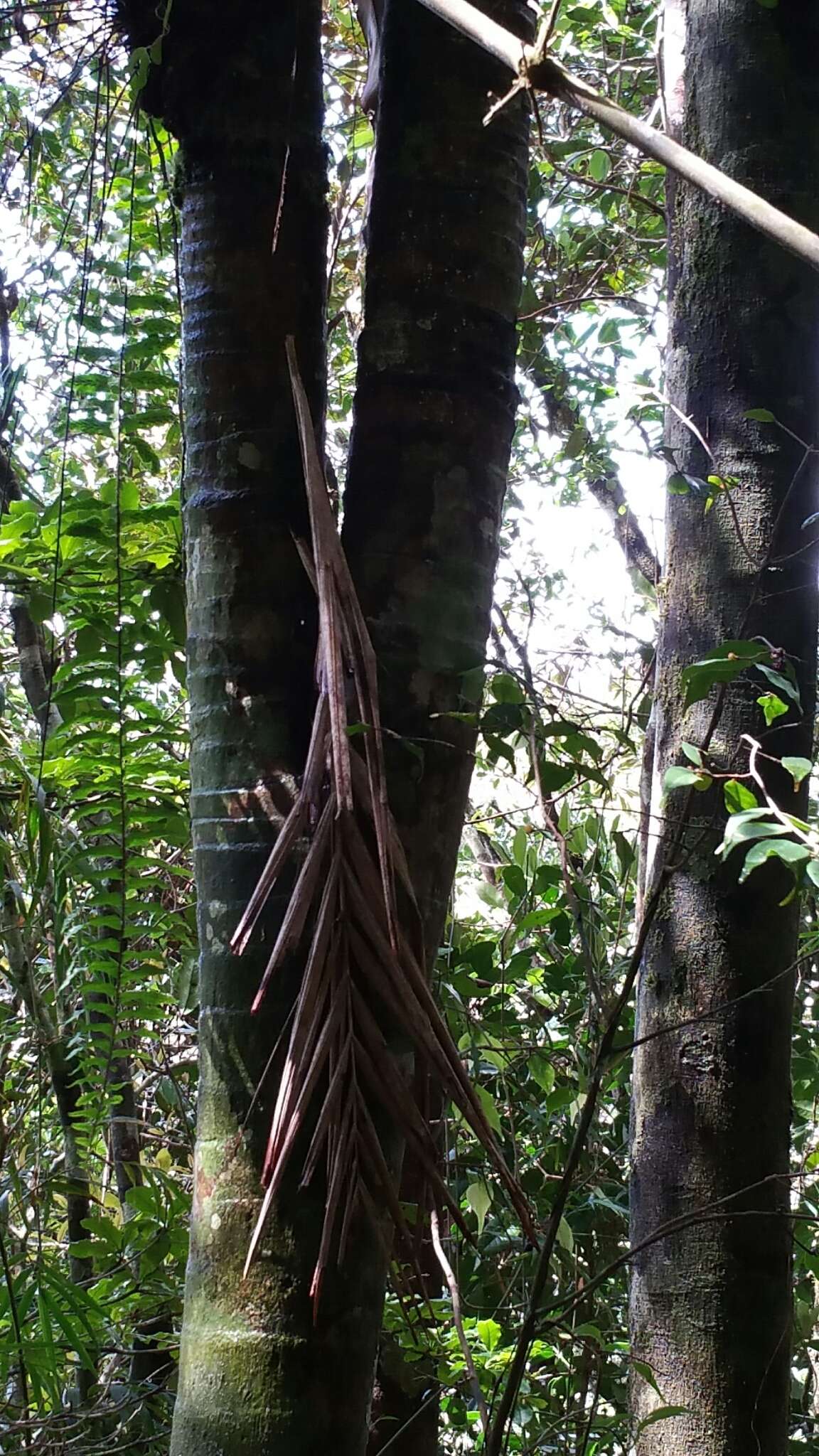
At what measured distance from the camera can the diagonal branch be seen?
0.43 metres

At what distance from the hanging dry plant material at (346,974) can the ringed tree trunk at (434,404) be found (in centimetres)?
7

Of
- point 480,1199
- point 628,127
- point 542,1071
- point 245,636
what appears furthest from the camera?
point 542,1071

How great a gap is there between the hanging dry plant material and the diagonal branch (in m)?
0.40

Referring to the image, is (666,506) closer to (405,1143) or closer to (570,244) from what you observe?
(405,1143)

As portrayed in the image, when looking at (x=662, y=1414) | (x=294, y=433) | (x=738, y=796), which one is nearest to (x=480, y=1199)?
(x=662, y=1414)

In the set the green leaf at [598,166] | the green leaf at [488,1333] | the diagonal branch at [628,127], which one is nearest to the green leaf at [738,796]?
the diagonal branch at [628,127]

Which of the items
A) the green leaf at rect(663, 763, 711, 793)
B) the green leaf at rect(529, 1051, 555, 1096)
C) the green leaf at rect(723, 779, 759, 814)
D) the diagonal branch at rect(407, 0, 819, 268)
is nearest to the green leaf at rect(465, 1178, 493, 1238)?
the green leaf at rect(529, 1051, 555, 1096)

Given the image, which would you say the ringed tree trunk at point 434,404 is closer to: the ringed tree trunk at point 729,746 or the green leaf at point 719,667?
the green leaf at point 719,667

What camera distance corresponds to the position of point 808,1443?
70.1 inches

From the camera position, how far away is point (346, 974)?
0.83 meters

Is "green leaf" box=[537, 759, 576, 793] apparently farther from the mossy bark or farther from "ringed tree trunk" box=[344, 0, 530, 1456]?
the mossy bark

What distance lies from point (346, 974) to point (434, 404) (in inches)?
19.5

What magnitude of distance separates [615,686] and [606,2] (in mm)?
1614

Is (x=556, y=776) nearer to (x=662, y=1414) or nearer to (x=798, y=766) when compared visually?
(x=798, y=766)
